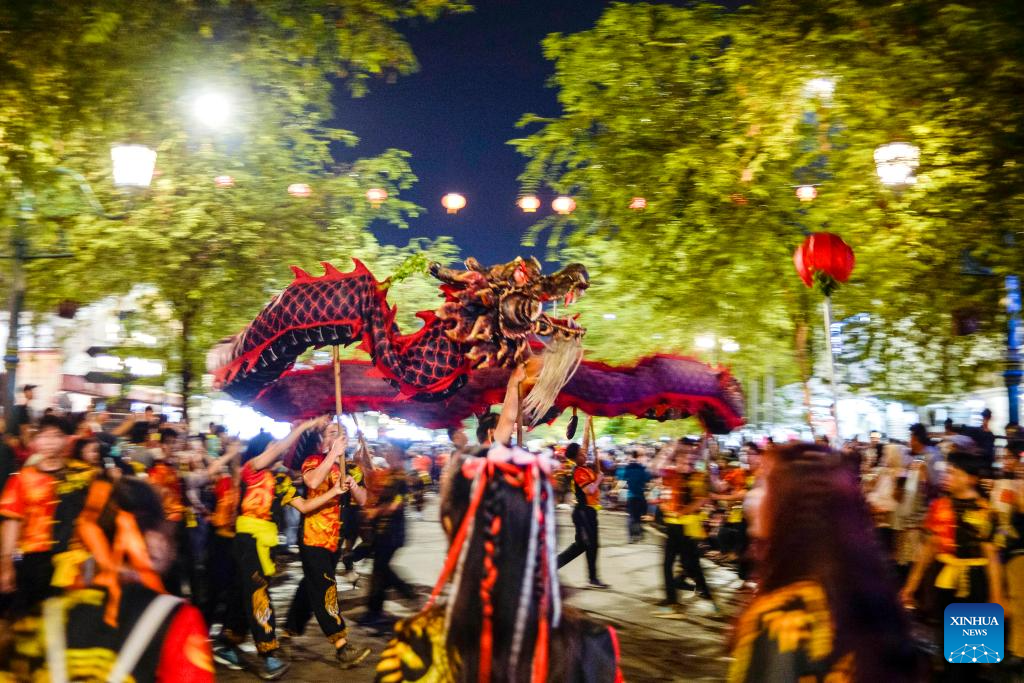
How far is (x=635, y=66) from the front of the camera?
12172 millimetres

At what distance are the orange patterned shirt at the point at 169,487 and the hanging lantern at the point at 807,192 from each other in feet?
28.9

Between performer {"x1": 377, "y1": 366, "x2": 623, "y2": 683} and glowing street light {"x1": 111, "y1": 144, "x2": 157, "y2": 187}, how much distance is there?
6.87 metres

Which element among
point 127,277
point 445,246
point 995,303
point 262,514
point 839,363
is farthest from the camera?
point 445,246

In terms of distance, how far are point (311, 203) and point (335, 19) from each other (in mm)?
4936

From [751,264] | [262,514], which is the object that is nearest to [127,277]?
[262,514]

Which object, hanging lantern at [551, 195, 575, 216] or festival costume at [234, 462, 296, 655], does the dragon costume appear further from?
hanging lantern at [551, 195, 575, 216]

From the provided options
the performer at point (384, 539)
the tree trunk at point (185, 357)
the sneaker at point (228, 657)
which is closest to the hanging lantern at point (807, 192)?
the performer at point (384, 539)

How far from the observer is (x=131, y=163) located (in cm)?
845

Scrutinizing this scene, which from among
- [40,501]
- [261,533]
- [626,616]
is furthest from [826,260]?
[40,501]

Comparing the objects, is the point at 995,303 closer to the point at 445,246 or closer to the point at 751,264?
the point at 751,264

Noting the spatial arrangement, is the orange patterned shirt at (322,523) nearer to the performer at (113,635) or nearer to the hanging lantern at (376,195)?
the performer at (113,635)

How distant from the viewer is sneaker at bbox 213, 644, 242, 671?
7891 millimetres

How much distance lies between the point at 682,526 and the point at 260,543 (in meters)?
5.27

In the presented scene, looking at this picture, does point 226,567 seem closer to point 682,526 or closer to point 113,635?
point 682,526
